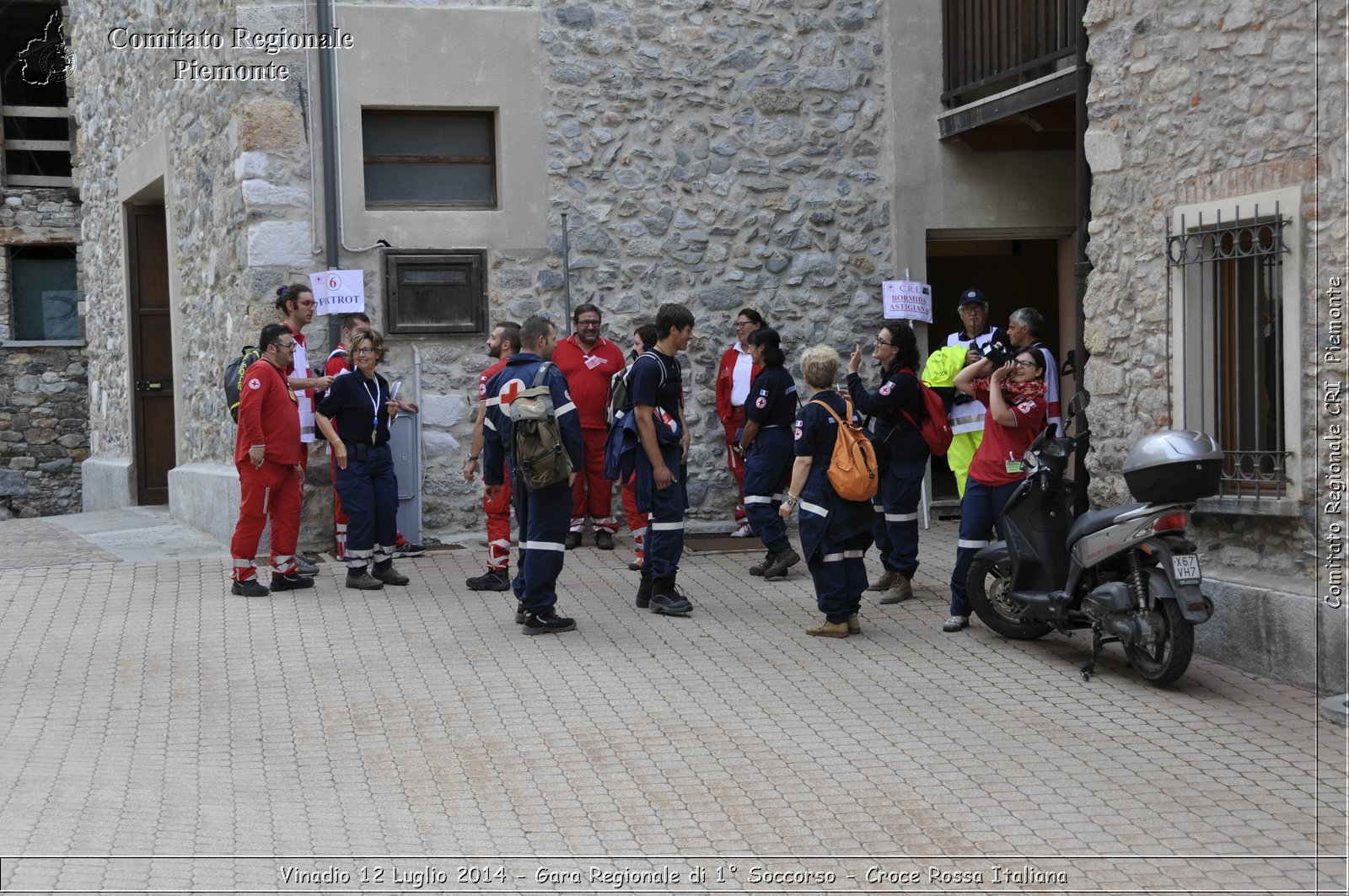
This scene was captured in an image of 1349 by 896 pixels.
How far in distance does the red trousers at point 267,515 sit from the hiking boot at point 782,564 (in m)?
3.15

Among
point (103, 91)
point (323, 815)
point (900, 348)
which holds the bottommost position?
point (323, 815)

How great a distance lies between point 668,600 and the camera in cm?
840

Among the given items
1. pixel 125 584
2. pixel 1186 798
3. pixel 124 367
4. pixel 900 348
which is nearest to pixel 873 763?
pixel 1186 798

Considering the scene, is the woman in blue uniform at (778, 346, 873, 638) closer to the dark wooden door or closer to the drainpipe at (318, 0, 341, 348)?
the drainpipe at (318, 0, 341, 348)

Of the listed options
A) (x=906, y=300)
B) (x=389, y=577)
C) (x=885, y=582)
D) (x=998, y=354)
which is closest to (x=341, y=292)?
(x=389, y=577)

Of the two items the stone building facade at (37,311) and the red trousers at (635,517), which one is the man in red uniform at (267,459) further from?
the stone building facade at (37,311)

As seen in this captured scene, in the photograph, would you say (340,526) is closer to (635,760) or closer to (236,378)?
(236,378)

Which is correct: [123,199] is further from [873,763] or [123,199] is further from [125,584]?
[873,763]

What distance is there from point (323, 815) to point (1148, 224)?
5.12 m

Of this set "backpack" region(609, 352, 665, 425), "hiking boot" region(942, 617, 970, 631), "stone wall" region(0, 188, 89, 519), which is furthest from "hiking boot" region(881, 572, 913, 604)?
"stone wall" region(0, 188, 89, 519)

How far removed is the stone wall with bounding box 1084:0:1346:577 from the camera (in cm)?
643

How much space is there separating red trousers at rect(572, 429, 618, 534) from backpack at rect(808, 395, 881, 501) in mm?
3632

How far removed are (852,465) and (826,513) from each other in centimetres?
29

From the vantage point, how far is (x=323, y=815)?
502 centimetres
